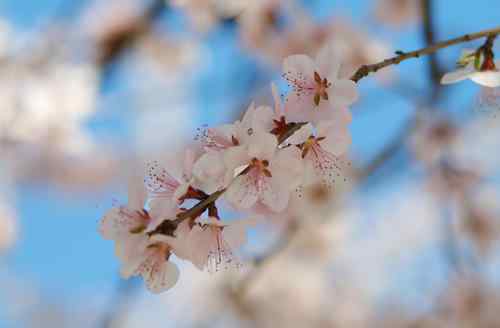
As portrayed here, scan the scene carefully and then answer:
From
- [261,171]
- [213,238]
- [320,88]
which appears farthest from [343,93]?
[213,238]

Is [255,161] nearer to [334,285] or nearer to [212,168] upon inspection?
[212,168]

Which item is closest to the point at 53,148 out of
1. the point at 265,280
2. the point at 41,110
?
the point at 41,110

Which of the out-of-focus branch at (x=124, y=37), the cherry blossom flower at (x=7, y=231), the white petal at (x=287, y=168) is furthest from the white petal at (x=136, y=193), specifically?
the out-of-focus branch at (x=124, y=37)

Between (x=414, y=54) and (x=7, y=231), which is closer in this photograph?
(x=414, y=54)

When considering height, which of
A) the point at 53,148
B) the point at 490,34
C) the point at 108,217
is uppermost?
the point at 53,148

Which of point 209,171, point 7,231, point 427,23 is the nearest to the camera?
point 209,171

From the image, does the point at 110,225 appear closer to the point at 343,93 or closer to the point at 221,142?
the point at 221,142
